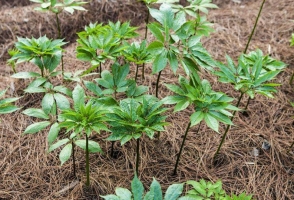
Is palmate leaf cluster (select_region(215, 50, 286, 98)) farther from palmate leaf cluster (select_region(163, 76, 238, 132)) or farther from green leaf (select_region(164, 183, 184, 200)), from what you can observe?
green leaf (select_region(164, 183, 184, 200))

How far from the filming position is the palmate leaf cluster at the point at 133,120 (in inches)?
67.7

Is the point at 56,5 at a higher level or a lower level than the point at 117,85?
higher

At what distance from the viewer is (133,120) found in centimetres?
175

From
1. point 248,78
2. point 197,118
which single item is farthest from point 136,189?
point 248,78

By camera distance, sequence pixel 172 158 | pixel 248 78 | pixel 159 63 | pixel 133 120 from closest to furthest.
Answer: pixel 133 120
pixel 159 63
pixel 248 78
pixel 172 158

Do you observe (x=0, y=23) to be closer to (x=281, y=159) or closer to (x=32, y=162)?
(x=32, y=162)

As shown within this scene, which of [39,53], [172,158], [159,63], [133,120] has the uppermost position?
[159,63]

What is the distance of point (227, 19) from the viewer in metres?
3.73

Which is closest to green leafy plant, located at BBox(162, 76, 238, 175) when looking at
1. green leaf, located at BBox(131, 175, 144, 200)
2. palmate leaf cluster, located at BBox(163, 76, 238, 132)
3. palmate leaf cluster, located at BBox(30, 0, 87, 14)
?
palmate leaf cluster, located at BBox(163, 76, 238, 132)

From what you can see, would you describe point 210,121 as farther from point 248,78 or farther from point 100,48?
point 100,48

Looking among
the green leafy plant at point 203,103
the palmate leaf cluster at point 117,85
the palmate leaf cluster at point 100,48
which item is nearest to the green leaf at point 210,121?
the green leafy plant at point 203,103

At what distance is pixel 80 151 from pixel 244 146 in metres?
1.23

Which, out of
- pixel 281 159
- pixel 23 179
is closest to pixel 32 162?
pixel 23 179

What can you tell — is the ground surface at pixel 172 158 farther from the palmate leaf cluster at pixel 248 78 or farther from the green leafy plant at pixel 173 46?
the green leafy plant at pixel 173 46
